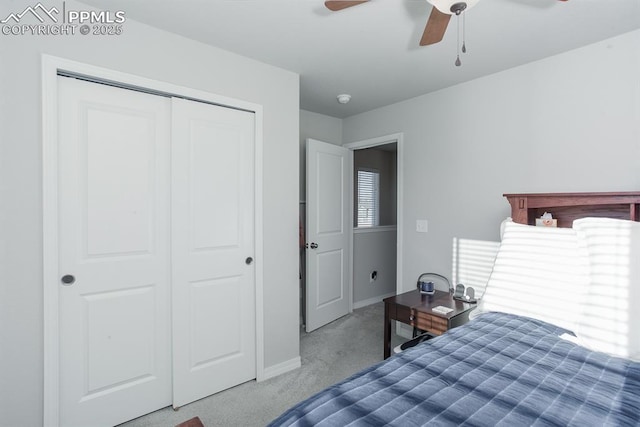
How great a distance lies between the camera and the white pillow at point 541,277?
1.40 m

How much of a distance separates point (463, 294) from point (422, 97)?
1921 mm

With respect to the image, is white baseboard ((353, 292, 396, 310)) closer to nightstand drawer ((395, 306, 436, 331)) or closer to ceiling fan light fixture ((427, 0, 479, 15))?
nightstand drawer ((395, 306, 436, 331))

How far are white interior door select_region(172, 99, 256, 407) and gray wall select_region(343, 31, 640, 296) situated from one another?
5.60 feet

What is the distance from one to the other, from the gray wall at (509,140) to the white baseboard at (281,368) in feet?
4.51

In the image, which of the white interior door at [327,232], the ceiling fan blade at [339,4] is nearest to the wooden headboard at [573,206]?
the ceiling fan blade at [339,4]

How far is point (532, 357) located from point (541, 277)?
475mm

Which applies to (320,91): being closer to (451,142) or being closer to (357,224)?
(451,142)

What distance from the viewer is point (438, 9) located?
1386mm

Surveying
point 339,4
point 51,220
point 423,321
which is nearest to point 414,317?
point 423,321

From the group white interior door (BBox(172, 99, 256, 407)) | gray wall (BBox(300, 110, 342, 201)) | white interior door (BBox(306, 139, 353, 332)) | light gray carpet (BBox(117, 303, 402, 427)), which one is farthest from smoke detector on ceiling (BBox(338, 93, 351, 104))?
light gray carpet (BBox(117, 303, 402, 427))

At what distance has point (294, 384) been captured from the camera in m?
2.45

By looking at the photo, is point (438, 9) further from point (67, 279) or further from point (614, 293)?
point (67, 279)

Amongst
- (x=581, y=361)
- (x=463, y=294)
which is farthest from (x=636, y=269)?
(x=463, y=294)

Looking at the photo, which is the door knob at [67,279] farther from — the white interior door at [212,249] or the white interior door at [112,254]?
the white interior door at [212,249]
